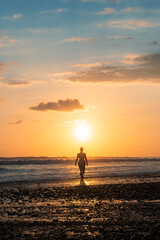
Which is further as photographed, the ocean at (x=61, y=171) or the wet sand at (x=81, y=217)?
the ocean at (x=61, y=171)

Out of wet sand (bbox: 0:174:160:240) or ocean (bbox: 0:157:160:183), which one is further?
ocean (bbox: 0:157:160:183)

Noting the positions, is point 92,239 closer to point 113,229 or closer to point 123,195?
point 113,229

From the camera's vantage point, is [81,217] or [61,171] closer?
[81,217]

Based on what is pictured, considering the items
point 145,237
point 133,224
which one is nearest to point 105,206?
point 133,224

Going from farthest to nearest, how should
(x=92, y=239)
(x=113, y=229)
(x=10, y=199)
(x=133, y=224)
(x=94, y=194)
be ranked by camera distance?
(x=94, y=194) < (x=10, y=199) < (x=133, y=224) < (x=113, y=229) < (x=92, y=239)

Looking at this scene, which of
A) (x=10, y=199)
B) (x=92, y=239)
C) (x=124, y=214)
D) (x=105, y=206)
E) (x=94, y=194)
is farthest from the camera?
(x=94, y=194)

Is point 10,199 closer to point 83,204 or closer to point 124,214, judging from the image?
point 83,204

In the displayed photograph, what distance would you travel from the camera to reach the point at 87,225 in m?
10.6

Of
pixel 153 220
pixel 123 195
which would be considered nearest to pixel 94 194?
pixel 123 195

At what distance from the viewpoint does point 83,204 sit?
50.9ft

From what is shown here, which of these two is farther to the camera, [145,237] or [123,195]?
[123,195]

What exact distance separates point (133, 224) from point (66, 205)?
17.4 ft

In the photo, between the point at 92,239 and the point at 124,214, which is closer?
the point at 92,239

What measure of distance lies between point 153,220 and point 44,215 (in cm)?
415
